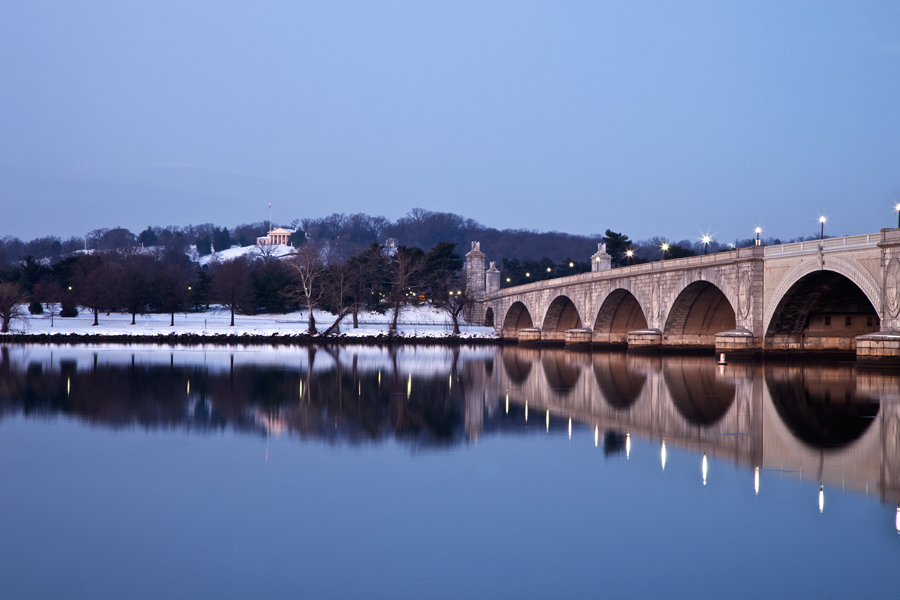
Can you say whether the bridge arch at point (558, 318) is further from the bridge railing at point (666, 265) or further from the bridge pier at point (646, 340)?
the bridge pier at point (646, 340)

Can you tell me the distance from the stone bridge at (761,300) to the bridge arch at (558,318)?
172 inches

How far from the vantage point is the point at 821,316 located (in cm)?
3828

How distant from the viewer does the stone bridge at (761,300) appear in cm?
2981

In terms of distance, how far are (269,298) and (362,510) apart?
8145 centimetres

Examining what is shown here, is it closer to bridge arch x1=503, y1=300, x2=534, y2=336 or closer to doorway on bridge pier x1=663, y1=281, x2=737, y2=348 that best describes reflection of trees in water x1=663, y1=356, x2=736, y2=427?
doorway on bridge pier x1=663, y1=281, x2=737, y2=348

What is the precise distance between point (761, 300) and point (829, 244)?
530 centimetres

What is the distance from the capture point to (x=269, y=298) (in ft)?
293

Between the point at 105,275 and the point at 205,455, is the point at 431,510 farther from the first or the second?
the point at 105,275

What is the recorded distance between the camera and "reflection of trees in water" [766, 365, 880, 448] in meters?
15.5

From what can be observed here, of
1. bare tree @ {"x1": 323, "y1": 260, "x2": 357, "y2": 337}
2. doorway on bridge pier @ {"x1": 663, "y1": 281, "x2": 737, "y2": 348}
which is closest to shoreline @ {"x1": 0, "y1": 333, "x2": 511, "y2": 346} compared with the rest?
bare tree @ {"x1": 323, "y1": 260, "x2": 357, "y2": 337}

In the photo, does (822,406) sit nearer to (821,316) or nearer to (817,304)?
(817,304)

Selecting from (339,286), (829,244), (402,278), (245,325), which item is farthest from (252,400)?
(245,325)

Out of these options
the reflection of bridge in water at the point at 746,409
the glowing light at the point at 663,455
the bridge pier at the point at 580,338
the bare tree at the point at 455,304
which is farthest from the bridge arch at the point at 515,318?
the glowing light at the point at 663,455

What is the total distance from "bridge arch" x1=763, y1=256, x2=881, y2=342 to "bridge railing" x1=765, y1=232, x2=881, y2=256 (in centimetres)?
54
